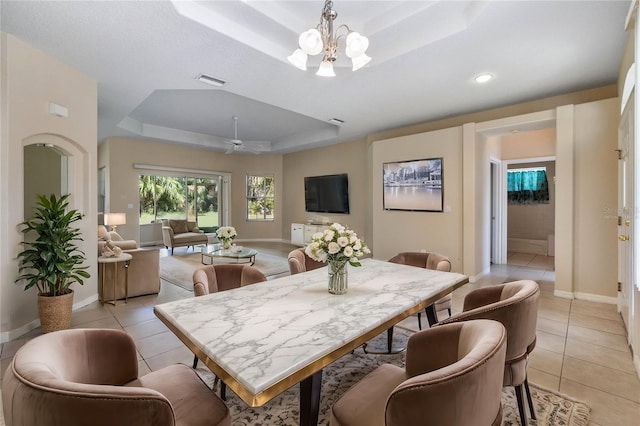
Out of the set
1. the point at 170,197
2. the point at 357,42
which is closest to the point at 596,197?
the point at 357,42

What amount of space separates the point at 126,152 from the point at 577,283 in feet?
29.7

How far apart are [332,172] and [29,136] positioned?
19.3 feet

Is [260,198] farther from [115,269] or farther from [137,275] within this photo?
[115,269]

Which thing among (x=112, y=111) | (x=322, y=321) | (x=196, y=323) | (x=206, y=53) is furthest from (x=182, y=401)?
(x=112, y=111)

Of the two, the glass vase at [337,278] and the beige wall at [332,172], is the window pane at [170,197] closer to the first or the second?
the beige wall at [332,172]

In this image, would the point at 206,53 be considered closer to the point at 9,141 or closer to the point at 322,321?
the point at 9,141

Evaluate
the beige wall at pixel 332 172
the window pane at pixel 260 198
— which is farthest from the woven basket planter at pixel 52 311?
the window pane at pixel 260 198

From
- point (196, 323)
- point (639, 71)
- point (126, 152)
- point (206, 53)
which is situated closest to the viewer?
point (196, 323)

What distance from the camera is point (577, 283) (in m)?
3.91

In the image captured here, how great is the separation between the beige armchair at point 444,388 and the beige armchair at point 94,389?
0.55m

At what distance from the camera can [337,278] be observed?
1.87 meters

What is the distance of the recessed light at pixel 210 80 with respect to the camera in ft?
11.3

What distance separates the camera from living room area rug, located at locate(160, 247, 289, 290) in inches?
190

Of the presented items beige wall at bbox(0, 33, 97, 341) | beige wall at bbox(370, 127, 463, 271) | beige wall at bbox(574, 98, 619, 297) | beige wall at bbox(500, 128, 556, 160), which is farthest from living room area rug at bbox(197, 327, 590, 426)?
beige wall at bbox(500, 128, 556, 160)
